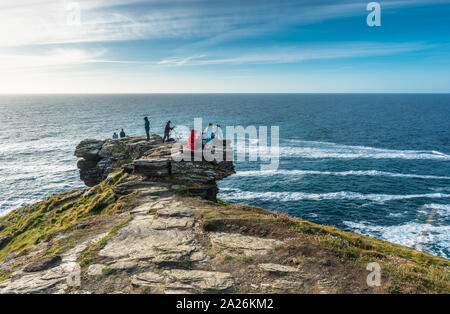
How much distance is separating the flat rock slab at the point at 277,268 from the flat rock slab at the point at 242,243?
94cm

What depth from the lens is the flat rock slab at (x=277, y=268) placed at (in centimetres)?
972

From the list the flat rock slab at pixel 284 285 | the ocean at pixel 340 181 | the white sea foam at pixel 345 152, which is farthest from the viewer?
the white sea foam at pixel 345 152

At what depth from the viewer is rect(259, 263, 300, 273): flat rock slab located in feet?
31.9

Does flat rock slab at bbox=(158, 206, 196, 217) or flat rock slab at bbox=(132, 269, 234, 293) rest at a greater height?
flat rock slab at bbox=(158, 206, 196, 217)

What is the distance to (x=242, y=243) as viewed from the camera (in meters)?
11.8

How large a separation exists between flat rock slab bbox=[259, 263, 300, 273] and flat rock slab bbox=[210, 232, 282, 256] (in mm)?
936

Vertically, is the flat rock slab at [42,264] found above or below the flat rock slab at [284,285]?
below

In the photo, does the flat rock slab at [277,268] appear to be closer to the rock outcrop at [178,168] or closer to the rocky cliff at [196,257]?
the rocky cliff at [196,257]

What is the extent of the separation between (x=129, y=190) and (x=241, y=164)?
44094 mm

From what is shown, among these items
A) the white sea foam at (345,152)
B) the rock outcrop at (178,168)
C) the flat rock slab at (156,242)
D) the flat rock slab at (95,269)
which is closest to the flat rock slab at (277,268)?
the flat rock slab at (156,242)

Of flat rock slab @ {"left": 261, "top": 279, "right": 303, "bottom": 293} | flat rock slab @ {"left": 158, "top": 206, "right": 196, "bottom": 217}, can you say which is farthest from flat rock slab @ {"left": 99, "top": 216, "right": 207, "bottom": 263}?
flat rock slab @ {"left": 261, "top": 279, "right": 303, "bottom": 293}

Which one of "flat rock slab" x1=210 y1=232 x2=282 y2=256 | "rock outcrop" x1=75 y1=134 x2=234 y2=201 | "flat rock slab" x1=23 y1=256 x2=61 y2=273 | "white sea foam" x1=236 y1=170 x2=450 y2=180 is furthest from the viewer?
"white sea foam" x1=236 y1=170 x2=450 y2=180

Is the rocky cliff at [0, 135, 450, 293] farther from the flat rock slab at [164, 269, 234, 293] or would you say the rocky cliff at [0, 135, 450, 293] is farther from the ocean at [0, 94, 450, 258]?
the ocean at [0, 94, 450, 258]
